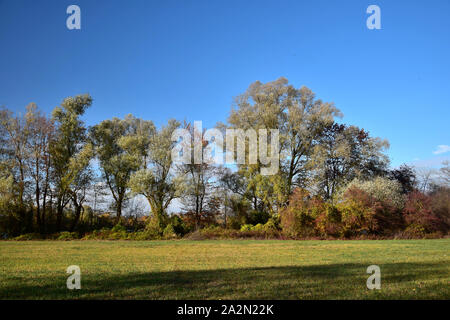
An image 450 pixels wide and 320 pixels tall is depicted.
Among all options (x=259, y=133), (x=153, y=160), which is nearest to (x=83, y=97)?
(x=153, y=160)

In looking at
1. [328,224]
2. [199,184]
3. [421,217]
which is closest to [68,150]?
[199,184]

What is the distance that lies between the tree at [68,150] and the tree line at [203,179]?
87 mm

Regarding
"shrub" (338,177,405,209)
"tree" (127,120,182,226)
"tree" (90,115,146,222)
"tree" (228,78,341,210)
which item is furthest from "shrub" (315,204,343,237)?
"tree" (90,115,146,222)

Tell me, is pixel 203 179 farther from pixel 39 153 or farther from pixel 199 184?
pixel 39 153

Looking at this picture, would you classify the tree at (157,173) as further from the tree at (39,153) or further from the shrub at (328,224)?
the shrub at (328,224)

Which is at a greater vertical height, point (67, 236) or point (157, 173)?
point (157, 173)

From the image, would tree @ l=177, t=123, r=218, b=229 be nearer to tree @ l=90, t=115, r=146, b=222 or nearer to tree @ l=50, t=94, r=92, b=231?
tree @ l=90, t=115, r=146, b=222

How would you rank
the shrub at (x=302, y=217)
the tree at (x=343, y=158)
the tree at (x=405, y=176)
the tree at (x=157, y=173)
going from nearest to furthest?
the shrub at (x=302, y=217) → the tree at (x=157, y=173) → the tree at (x=343, y=158) → the tree at (x=405, y=176)

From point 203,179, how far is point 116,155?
850 centimetres

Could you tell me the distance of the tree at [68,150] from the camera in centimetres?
2747

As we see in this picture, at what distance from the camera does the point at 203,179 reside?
2961 cm

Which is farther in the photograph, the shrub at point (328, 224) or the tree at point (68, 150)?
the tree at point (68, 150)

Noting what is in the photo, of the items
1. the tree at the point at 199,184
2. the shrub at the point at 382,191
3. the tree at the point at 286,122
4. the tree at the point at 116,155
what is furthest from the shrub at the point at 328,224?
the tree at the point at 116,155
